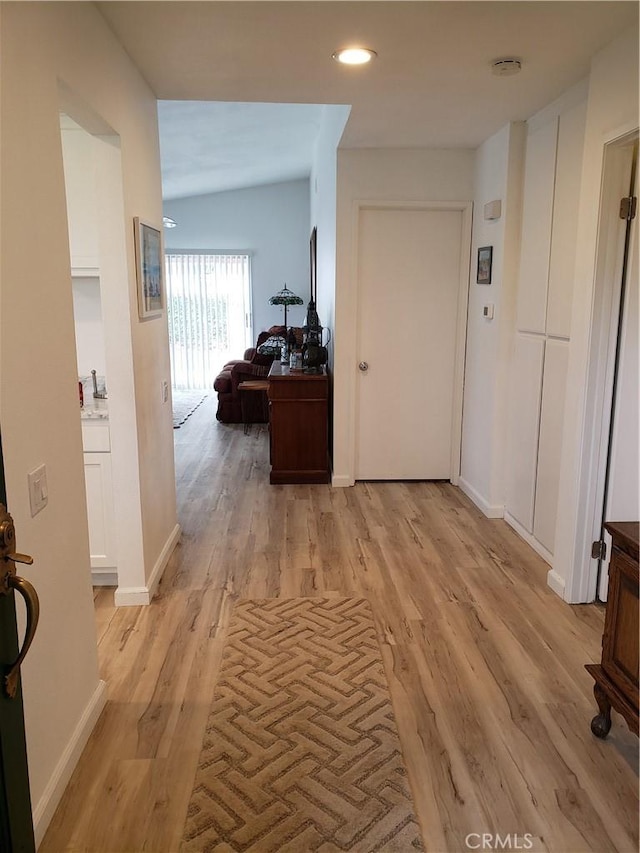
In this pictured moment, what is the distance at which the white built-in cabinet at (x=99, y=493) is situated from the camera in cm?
285

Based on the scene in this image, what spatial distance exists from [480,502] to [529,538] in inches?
26.1

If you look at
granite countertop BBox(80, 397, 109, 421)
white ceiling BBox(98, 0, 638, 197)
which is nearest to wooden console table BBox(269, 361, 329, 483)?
white ceiling BBox(98, 0, 638, 197)

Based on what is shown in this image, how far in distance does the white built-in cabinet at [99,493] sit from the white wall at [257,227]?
660 cm

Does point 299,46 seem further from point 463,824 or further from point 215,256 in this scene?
point 215,256

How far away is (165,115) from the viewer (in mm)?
5004

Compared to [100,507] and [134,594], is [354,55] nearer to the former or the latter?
[100,507]

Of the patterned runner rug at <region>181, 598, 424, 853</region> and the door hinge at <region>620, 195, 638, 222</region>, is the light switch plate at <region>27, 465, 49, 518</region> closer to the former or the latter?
the patterned runner rug at <region>181, 598, 424, 853</region>

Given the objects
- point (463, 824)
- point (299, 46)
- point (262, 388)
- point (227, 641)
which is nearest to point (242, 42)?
point (299, 46)

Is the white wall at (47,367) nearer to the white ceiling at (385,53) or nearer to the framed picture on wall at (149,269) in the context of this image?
the white ceiling at (385,53)

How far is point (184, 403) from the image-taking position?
8406mm

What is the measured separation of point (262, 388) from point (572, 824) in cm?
565

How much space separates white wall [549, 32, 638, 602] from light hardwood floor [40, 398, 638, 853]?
0.26 m

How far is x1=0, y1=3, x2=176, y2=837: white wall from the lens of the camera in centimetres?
151

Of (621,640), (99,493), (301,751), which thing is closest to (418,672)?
→ (301,751)
